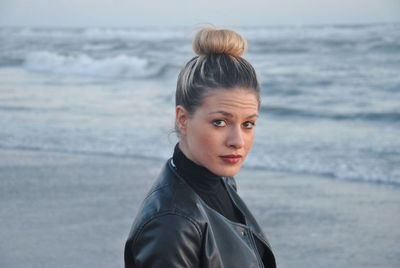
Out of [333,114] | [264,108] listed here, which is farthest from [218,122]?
[264,108]

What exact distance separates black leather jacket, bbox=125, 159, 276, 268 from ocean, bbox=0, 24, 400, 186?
48 centimetres

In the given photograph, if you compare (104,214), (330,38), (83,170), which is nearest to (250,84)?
(104,214)

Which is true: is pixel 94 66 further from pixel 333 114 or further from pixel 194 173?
pixel 194 173

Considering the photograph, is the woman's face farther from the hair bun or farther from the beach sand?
the beach sand

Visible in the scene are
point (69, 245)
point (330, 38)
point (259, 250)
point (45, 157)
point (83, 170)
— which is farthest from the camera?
point (330, 38)

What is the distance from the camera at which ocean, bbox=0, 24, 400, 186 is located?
7.86 m

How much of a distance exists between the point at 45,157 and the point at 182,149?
564 cm

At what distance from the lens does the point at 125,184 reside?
21.2ft

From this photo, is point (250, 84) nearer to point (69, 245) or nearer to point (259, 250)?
point (259, 250)

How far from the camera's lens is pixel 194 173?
7.20 feet

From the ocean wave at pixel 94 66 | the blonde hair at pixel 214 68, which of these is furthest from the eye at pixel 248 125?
the ocean wave at pixel 94 66

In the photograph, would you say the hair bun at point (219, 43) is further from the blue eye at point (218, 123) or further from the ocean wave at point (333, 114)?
the ocean wave at point (333, 114)

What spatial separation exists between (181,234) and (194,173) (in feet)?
1.01

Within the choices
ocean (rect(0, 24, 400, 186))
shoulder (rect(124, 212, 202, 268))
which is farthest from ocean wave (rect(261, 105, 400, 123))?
shoulder (rect(124, 212, 202, 268))
